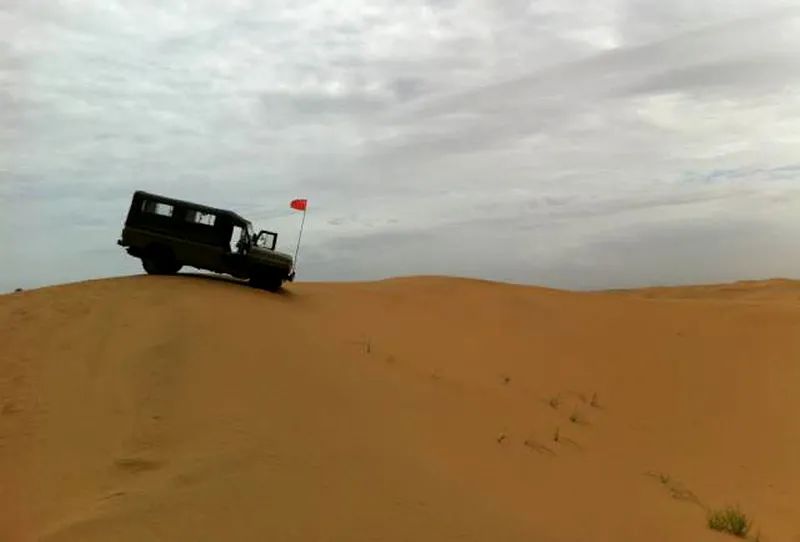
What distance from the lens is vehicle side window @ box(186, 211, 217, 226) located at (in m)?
13.8

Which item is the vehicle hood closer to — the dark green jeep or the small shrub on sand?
the dark green jeep

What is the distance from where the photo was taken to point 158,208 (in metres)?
13.8

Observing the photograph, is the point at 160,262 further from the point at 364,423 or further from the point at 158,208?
the point at 364,423

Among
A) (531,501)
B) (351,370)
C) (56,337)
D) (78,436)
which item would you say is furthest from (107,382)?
(531,501)

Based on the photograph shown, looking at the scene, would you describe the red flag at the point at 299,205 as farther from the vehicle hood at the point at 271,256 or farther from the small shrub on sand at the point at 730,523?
the small shrub on sand at the point at 730,523

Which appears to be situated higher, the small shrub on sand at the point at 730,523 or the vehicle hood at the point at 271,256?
the vehicle hood at the point at 271,256

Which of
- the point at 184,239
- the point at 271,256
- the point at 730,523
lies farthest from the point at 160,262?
the point at 730,523

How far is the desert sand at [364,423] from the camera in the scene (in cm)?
472

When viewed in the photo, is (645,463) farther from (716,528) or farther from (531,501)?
(531,501)

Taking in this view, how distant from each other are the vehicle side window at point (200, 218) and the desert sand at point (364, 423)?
1.66 m

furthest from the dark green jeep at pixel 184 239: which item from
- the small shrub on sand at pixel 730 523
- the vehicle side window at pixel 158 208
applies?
the small shrub on sand at pixel 730 523

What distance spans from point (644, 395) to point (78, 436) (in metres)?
8.86

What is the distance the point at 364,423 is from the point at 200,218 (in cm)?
869

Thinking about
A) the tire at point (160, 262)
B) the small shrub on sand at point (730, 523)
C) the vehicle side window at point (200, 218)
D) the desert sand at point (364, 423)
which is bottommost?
the small shrub on sand at point (730, 523)
